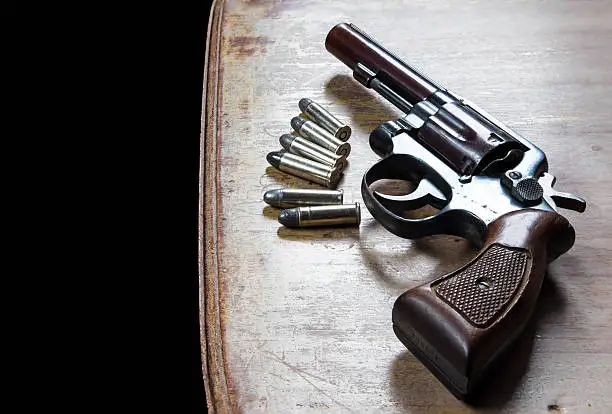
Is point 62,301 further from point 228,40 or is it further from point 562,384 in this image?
point 562,384

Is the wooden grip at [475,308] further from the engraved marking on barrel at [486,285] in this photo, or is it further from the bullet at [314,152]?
the bullet at [314,152]

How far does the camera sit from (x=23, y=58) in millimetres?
2986

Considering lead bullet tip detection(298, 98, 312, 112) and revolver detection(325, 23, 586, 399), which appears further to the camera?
lead bullet tip detection(298, 98, 312, 112)

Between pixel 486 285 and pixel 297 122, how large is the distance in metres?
0.69

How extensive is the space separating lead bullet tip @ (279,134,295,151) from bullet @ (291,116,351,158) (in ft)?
0.09

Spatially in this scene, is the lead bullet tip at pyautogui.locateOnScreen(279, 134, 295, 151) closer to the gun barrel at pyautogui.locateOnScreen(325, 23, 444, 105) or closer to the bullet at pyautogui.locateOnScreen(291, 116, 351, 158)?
the bullet at pyautogui.locateOnScreen(291, 116, 351, 158)

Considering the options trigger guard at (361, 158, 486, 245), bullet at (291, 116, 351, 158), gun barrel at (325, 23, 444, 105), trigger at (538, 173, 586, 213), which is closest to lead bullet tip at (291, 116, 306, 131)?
bullet at (291, 116, 351, 158)

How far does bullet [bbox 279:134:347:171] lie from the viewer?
172cm

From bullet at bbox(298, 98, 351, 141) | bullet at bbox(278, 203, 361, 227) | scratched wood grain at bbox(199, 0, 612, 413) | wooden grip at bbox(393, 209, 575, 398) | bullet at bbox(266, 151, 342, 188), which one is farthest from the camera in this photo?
bullet at bbox(298, 98, 351, 141)

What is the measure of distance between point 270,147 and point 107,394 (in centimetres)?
94

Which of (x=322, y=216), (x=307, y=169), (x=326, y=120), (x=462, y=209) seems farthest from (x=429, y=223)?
(x=326, y=120)

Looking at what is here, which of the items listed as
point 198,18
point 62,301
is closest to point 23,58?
point 198,18

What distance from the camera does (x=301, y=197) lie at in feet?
5.39

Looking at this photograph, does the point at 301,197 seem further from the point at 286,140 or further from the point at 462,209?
the point at 462,209
